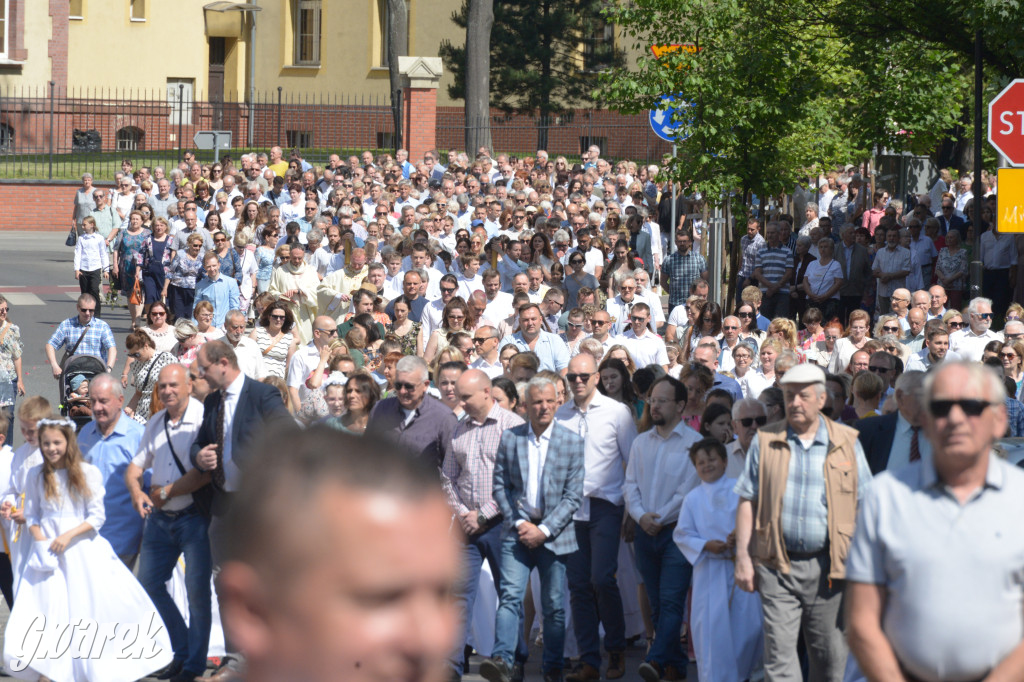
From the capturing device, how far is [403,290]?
52.4ft

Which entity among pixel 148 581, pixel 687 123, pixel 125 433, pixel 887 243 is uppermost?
pixel 687 123

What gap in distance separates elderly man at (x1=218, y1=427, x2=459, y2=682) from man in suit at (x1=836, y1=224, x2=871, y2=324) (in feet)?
56.1

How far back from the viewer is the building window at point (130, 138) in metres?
47.3

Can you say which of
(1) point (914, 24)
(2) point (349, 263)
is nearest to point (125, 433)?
→ (2) point (349, 263)

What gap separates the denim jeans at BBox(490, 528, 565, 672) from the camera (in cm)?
888

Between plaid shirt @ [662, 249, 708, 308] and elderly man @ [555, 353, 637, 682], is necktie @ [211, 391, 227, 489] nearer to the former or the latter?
elderly man @ [555, 353, 637, 682]

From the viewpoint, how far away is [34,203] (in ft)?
123

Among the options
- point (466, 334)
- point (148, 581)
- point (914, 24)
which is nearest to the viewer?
point (148, 581)

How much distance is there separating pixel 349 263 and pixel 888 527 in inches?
556

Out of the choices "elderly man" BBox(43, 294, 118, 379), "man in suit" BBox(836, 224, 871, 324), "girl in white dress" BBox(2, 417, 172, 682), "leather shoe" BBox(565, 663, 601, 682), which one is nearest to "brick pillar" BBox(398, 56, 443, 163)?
"man in suit" BBox(836, 224, 871, 324)

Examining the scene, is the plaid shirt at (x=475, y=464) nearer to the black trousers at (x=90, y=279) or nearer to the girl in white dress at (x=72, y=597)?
the girl in white dress at (x=72, y=597)

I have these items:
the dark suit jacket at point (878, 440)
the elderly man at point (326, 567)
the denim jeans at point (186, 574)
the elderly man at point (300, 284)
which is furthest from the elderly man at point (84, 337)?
the elderly man at point (326, 567)

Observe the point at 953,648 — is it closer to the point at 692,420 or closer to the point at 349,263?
the point at 692,420

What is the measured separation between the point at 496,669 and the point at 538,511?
0.99 m
